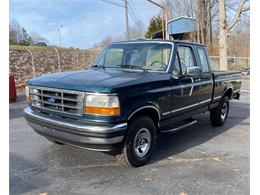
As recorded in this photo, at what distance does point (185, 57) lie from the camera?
231 inches

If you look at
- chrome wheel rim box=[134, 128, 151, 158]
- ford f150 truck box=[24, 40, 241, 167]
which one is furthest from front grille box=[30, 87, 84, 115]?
chrome wheel rim box=[134, 128, 151, 158]

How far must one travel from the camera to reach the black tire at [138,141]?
4.30m

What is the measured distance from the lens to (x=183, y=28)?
23016 millimetres

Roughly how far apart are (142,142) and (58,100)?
1.50 metres

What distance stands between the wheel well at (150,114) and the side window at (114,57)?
1335 mm

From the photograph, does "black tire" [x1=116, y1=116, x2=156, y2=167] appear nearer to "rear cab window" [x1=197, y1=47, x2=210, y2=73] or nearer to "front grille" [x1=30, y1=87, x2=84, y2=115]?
"front grille" [x1=30, y1=87, x2=84, y2=115]

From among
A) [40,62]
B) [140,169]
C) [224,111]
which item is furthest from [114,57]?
[40,62]

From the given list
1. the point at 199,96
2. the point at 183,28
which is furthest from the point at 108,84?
the point at 183,28

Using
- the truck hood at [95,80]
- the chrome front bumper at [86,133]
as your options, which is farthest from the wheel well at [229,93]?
the chrome front bumper at [86,133]

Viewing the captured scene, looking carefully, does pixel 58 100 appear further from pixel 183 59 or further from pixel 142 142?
pixel 183 59

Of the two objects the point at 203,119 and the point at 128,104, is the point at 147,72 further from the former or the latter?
the point at 203,119

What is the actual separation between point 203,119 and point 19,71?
44.5 feet

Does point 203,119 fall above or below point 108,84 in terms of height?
below

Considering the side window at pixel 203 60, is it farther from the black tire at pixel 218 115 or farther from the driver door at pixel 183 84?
the black tire at pixel 218 115
